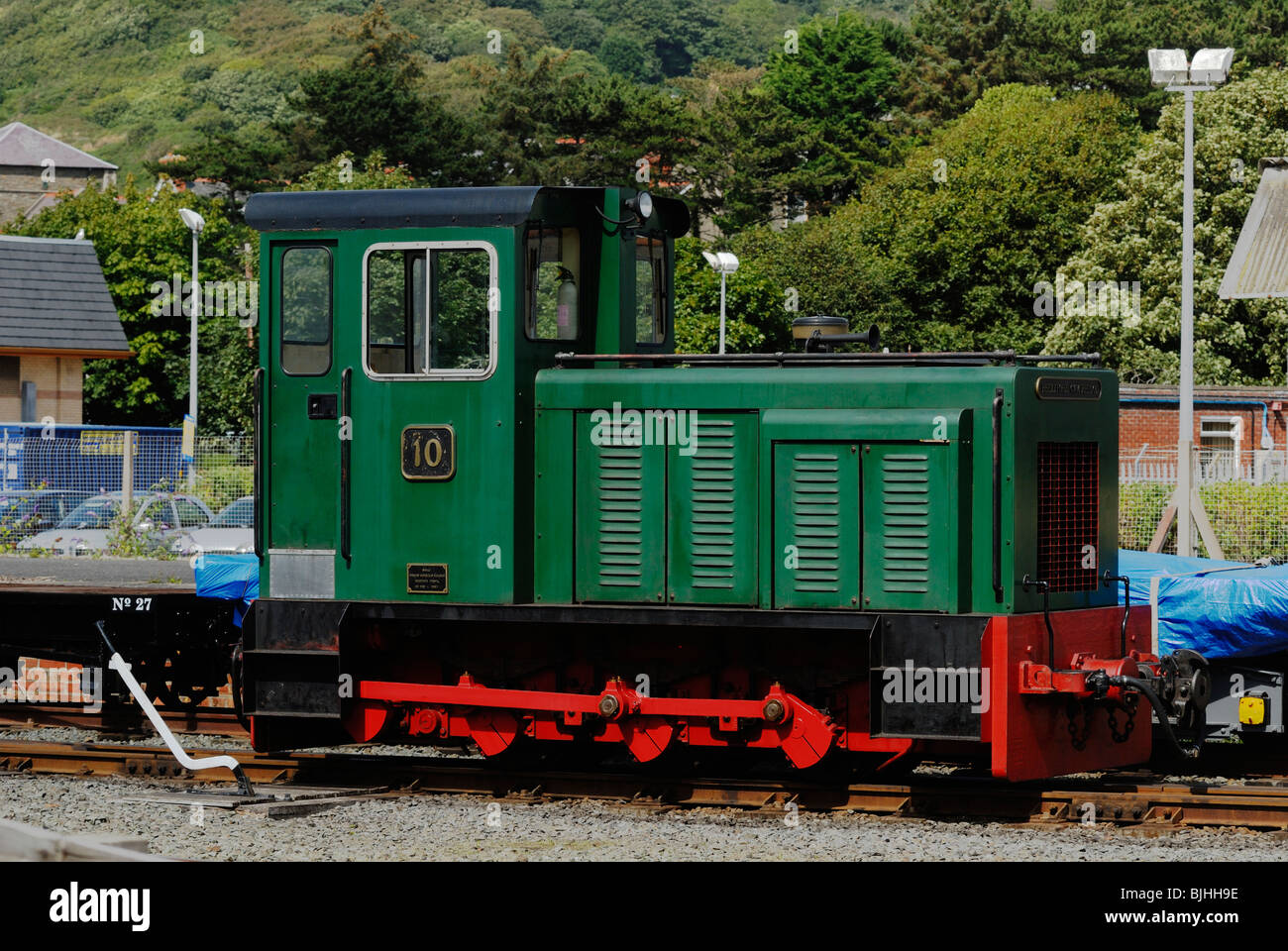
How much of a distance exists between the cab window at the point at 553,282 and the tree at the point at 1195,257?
32.5 m

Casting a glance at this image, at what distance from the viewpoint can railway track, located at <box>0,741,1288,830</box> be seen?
9156 mm

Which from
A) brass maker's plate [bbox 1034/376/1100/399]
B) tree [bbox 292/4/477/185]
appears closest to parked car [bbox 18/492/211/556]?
brass maker's plate [bbox 1034/376/1100/399]

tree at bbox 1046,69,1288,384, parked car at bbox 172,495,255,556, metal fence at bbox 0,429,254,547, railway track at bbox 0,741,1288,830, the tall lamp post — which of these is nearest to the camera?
railway track at bbox 0,741,1288,830

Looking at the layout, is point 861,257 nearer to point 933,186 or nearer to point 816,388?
point 933,186

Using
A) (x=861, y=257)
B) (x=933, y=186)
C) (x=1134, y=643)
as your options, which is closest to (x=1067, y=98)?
(x=933, y=186)

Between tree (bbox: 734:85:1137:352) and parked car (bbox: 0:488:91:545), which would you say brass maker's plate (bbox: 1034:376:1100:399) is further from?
tree (bbox: 734:85:1137:352)

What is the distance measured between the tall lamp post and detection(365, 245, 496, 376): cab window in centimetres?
1116

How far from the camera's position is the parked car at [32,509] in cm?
2212

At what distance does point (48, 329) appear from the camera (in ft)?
132

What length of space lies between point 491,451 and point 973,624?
2991 mm

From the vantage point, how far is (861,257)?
51.4 metres

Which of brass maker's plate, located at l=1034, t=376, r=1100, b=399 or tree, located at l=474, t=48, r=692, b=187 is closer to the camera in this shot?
brass maker's plate, located at l=1034, t=376, r=1100, b=399

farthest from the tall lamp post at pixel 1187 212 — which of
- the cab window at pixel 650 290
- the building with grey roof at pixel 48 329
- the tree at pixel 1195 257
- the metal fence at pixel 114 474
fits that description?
the building with grey roof at pixel 48 329

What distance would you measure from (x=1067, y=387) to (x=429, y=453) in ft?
12.5
